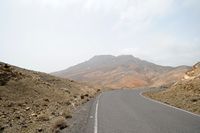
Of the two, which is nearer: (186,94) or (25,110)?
(25,110)

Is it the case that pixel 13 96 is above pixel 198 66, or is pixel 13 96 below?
below

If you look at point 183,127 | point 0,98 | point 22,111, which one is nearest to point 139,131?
point 183,127

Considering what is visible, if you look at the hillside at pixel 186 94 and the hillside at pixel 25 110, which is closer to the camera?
the hillside at pixel 25 110

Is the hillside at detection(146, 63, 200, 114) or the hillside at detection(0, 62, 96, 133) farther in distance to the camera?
the hillside at detection(146, 63, 200, 114)

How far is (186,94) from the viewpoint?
30297mm

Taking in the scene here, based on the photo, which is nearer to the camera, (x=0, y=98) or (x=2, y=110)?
(x=2, y=110)

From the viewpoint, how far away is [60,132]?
13.2 m

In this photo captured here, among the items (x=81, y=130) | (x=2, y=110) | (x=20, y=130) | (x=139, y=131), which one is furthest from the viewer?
(x=2, y=110)

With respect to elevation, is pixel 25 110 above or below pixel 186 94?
below

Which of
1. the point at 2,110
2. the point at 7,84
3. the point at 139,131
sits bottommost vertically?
the point at 139,131

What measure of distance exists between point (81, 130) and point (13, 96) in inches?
557

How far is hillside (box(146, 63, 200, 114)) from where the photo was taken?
Answer: 2238cm

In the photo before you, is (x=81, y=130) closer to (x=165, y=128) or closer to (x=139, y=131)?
(x=139, y=131)

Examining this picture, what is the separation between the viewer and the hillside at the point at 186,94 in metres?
22.4
